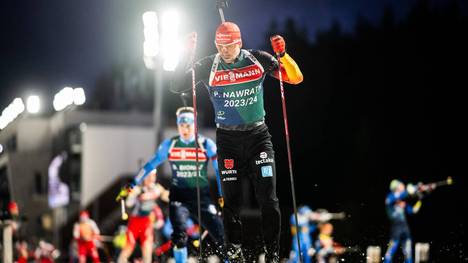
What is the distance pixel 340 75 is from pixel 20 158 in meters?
24.6

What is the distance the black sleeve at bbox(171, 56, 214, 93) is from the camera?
7.16 metres

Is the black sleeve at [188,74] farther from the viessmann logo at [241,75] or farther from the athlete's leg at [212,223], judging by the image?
the athlete's leg at [212,223]

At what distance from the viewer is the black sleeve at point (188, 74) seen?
23.5 ft

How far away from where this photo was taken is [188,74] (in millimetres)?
7195

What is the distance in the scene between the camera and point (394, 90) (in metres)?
28.0

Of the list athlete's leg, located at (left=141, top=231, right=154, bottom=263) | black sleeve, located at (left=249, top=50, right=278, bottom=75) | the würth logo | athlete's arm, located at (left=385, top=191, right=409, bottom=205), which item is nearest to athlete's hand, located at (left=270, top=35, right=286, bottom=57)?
black sleeve, located at (left=249, top=50, right=278, bottom=75)

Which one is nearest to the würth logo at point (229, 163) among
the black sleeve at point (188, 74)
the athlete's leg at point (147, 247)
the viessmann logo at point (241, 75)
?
the viessmann logo at point (241, 75)

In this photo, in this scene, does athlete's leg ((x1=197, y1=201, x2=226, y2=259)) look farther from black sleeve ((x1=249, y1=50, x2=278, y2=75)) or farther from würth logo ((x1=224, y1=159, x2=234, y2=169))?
black sleeve ((x1=249, y1=50, x2=278, y2=75))

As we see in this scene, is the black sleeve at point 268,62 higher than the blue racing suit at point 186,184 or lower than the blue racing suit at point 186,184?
higher

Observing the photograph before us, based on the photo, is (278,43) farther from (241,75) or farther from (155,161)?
(155,161)

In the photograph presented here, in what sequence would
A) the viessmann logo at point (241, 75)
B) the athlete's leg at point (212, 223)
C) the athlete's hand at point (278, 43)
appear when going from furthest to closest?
1. the athlete's leg at point (212, 223)
2. the viessmann logo at point (241, 75)
3. the athlete's hand at point (278, 43)

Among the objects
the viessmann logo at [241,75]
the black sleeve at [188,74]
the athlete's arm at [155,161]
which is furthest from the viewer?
the athlete's arm at [155,161]

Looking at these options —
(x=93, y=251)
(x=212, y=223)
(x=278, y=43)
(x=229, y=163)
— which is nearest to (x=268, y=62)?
(x=278, y=43)

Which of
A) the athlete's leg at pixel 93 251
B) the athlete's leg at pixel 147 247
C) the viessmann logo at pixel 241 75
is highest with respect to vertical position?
the viessmann logo at pixel 241 75
